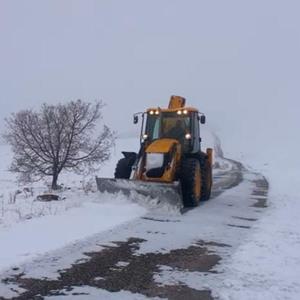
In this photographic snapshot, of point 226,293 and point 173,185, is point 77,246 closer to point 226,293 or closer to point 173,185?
point 226,293

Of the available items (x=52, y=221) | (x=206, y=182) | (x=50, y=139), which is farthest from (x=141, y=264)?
(x=50, y=139)

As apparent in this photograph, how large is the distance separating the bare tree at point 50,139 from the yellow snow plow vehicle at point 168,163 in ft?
22.8

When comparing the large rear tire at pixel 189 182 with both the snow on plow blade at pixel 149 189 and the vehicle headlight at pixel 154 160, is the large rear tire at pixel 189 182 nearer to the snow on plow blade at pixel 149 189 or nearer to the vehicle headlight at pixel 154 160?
the vehicle headlight at pixel 154 160

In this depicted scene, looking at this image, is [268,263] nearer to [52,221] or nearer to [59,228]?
[59,228]

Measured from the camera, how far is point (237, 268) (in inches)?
296

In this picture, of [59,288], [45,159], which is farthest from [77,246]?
[45,159]

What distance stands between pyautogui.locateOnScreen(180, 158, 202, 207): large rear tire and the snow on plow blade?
0.96m

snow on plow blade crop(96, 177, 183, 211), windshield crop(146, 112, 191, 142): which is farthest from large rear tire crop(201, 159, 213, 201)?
snow on plow blade crop(96, 177, 183, 211)

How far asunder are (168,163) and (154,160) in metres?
0.38

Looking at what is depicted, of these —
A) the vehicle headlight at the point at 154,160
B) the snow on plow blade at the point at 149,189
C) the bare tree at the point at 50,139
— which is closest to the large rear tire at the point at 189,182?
the vehicle headlight at the point at 154,160

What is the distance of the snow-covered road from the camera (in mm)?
6242

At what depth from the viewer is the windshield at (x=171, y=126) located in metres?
14.9

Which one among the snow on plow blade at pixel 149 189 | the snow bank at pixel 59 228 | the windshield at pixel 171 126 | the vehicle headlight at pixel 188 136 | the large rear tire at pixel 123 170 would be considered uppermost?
the windshield at pixel 171 126

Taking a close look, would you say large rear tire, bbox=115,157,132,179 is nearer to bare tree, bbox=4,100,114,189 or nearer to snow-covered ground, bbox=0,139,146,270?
snow-covered ground, bbox=0,139,146,270
